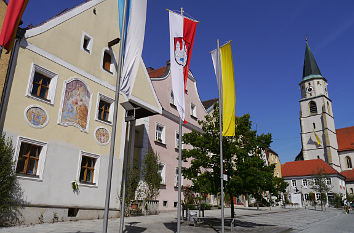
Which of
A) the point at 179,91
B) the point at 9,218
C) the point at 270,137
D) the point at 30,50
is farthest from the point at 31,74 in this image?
the point at 270,137

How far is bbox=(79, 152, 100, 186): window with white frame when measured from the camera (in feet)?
48.2

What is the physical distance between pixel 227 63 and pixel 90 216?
970 centimetres

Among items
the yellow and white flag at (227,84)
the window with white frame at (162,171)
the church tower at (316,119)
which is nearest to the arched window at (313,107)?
the church tower at (316,119)

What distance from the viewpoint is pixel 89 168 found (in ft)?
49.5

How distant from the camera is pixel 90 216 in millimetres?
14398

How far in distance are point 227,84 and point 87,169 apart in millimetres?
8024

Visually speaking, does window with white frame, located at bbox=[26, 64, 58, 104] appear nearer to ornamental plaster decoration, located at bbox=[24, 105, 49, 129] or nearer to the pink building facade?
ornamental plaster decoration, located at bbox=[24, 105, 49, 129]

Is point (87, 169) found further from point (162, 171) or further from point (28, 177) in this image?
point (162, 171)

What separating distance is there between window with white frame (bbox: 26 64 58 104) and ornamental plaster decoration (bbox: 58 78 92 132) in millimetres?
563

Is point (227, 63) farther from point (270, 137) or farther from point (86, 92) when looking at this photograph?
point (86, 92)

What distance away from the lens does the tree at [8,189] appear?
1055cm

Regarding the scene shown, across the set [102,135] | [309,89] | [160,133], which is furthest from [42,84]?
[309,89]

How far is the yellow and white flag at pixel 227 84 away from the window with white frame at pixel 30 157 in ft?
25.9

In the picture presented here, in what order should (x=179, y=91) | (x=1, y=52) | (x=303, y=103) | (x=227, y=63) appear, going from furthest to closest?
1. (x=303, y=103)
2. (x=227, y=63)
3. (x=1, y=52)
4. (x=179, y=91)
